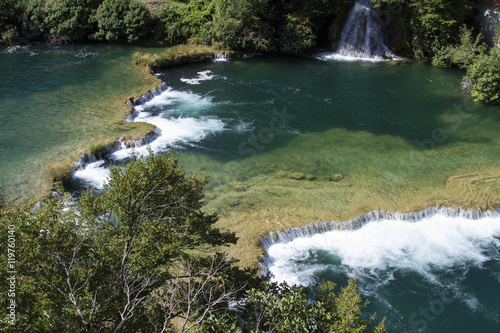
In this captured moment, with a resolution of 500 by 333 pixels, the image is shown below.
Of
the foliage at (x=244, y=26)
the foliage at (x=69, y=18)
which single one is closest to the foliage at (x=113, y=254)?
the foliage at (x=244, y=26)

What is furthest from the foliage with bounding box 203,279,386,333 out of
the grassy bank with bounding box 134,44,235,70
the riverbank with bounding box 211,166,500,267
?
the grassy bank with bounding box 134,44,235,70

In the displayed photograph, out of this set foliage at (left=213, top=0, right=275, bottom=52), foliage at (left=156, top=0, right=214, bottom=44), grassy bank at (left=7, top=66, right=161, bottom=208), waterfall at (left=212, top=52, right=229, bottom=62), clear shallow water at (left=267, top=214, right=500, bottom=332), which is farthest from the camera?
foliage at (left=156, top=0, right=214, bottom=44)

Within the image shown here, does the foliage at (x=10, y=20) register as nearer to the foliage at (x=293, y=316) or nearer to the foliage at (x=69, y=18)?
the foliage at (x=69, y=18)

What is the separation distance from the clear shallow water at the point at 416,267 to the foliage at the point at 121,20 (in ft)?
112

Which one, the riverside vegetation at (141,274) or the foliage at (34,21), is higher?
the foliage at (34,21)

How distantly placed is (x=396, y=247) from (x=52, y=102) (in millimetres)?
26924

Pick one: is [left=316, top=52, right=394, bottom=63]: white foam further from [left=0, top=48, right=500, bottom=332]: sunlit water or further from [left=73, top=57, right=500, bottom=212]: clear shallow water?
[left=73, top=57, right=500, bottom=212]: clear shallow water

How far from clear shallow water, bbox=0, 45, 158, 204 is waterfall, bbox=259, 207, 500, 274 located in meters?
12.3

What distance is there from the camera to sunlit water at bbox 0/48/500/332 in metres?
18.4

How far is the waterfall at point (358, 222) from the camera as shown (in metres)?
19.8

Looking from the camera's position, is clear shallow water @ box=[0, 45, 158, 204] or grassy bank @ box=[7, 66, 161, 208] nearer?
grassy bank @ box=[7, 66, 161, 208]

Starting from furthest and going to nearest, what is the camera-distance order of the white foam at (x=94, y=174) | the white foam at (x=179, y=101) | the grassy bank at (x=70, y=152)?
1. the white foam at (x=179, y=101)
2. the white foam at (x=94, y=174)
3. the grassy bank at (x=70, y=152)

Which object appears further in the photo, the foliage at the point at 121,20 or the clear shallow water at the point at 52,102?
the foliage at the point at 121,20

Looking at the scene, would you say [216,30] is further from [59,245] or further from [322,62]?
[59,245]
